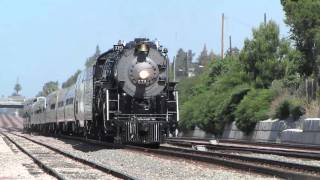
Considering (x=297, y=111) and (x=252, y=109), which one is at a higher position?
(x=252, y=109)

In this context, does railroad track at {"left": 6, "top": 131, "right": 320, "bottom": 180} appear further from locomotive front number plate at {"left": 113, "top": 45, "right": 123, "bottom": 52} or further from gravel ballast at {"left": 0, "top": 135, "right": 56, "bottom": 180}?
locomotive front number plate at {"left": 113, "top": 45, "right": 123, "bottom": 52}

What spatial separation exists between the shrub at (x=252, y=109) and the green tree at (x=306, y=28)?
3.42 m

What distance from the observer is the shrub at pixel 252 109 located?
4350cm

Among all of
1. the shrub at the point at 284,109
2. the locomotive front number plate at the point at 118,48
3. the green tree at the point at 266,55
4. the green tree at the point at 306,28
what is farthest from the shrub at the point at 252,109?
the locomotive front number plate at the point at 118,48

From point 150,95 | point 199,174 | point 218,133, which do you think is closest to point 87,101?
point 150,95

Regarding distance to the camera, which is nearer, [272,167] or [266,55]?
[272,167]

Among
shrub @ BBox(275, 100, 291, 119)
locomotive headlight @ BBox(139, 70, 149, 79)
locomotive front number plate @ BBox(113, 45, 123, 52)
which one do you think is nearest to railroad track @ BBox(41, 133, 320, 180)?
locomotive headlight @ BBox(139, 70, 149, 79)

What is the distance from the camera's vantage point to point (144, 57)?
25297 millimetres

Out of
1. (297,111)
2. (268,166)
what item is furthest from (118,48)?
(297,111)

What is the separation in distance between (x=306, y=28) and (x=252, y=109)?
6.70m

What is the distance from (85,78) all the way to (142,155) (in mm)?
10833

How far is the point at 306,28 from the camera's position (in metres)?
42.2

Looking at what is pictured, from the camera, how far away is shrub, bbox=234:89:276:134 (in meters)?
43.5

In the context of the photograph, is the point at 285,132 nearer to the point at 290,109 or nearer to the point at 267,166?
the point at 290,109
